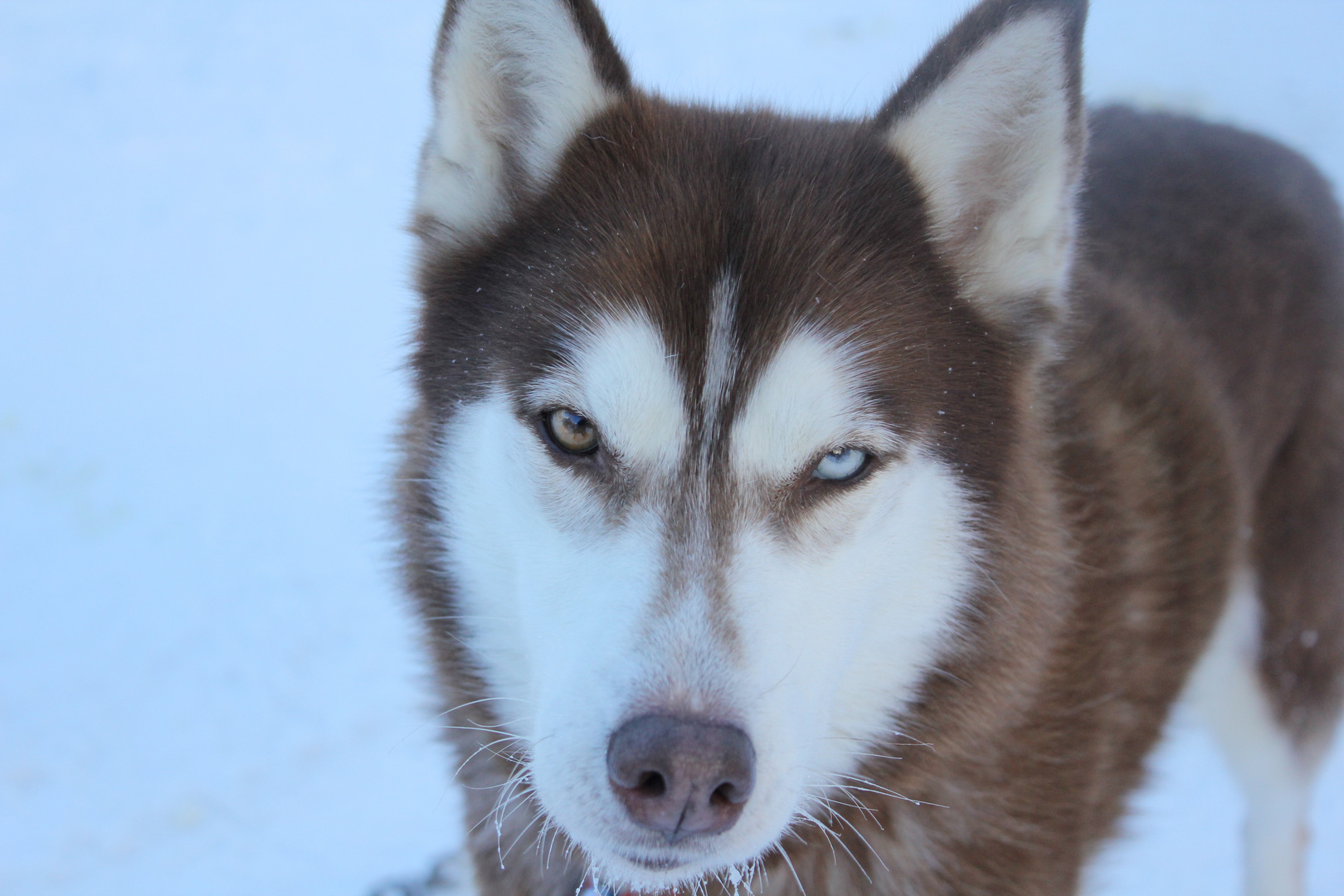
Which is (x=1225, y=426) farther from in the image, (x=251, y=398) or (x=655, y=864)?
(x=251, y=398)

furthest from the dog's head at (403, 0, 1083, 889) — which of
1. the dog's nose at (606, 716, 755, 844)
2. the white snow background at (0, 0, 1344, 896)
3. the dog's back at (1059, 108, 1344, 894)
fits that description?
the dog's back at (1059, 108, 1344, 894)

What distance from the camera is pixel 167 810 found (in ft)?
9.17

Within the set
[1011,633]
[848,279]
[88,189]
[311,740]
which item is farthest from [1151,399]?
[88,189]

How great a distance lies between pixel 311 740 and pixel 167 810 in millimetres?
418

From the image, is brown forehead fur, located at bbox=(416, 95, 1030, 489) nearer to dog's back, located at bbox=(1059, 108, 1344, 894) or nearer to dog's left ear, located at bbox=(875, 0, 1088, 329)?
dog's left ear, located at bbox=(875, 0, 1088, 329)

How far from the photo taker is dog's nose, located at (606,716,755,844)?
130 cm

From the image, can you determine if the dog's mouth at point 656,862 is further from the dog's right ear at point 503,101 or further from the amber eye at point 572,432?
the dog's right ear at point 503,101

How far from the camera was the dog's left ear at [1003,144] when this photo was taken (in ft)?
5.25

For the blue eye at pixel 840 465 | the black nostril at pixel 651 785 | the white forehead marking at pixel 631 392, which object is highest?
the white forehead marking at pixel 631 392

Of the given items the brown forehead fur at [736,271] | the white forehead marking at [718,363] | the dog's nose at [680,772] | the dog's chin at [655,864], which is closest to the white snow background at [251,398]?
the brown forehead fur at [736,271]

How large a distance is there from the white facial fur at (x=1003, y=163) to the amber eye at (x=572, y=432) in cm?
75

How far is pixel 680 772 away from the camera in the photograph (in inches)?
51.4

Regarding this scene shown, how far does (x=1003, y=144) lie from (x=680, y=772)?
1.21 m

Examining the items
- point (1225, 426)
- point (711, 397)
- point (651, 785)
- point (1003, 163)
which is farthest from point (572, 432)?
point (1225, 426)
